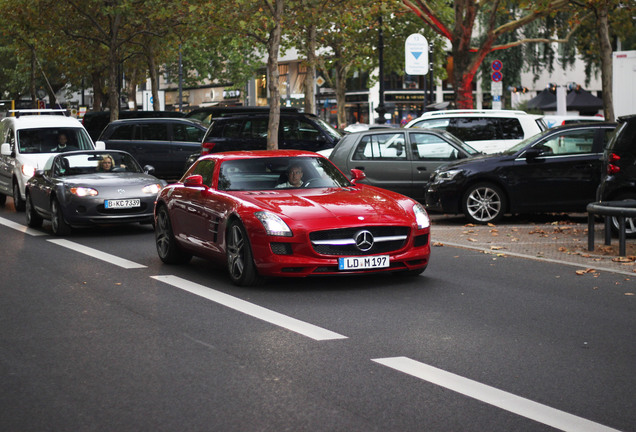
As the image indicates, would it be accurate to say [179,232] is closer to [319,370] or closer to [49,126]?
[319,370]

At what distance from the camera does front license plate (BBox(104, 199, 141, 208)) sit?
633 inches

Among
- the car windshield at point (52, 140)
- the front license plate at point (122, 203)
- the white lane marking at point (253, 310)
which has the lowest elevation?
the white lane marking at point (253, 310)

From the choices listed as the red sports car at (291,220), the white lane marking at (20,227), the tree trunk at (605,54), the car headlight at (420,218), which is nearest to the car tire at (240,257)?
the red sports car at (291,220)

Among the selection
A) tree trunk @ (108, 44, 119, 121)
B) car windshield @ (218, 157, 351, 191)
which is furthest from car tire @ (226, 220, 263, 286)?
tree trunk @ (108, 44, 119, 121)

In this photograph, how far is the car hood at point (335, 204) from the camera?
402 inches

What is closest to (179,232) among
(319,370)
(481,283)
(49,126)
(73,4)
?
(481,283)

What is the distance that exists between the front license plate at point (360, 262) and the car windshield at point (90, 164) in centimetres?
798

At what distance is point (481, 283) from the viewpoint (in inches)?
423

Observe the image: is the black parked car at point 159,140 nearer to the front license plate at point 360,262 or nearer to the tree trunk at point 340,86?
the front license plate at point 360,262

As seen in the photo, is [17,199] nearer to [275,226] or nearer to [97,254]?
[97,254]

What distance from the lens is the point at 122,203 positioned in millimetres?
16125

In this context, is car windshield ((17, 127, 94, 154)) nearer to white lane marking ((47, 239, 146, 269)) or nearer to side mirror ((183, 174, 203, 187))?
white lane marking ((47, 239, 146, 269))

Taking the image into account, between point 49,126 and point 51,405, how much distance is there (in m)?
17.5

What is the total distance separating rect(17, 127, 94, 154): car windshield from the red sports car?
10.9 meters
